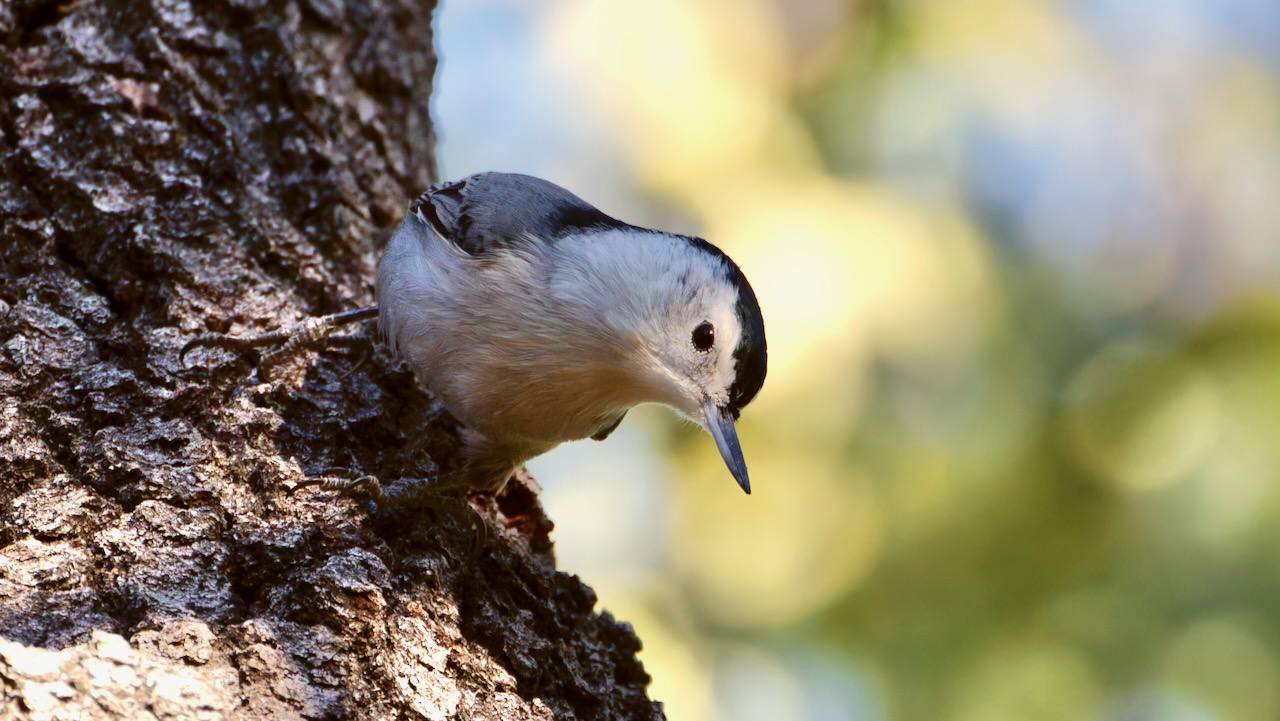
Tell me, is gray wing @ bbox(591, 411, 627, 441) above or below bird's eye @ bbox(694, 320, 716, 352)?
below

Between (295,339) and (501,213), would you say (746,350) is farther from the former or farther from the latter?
(295,339)

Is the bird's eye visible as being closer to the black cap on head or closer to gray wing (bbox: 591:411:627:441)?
the black cap on head

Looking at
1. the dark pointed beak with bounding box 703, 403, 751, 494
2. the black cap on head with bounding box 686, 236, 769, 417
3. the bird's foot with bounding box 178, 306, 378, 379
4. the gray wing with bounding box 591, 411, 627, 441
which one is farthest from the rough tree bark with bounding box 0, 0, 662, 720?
the black cap on head with bounding box 686, 236, 769, 417

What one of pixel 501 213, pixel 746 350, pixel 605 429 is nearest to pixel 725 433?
pixel 746 350

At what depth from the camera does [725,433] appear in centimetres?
226

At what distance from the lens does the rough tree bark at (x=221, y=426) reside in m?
1.58

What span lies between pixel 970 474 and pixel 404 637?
7.07 feet

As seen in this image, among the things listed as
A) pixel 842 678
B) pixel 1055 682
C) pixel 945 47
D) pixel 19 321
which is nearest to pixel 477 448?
pixel 19 321

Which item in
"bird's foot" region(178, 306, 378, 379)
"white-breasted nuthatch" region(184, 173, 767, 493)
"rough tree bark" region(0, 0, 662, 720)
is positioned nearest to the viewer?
"rough tree bark" region(0, 0, 662, 720)

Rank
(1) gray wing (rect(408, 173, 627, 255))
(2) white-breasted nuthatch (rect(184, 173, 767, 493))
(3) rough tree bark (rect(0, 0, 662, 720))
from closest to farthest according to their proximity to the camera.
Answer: (3) rough tree bark (rect(0, 0, 662, 720)) → (2) white-breasted nuthatch (rect(184, 173, 767, 493)) → (1) gray wing (rect(408, 173, 627, 255))

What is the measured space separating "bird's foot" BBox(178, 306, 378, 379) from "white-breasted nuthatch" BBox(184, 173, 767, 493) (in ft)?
0.27

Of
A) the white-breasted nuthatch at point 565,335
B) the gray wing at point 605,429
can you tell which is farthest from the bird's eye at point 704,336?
the gray wing at point 605,429

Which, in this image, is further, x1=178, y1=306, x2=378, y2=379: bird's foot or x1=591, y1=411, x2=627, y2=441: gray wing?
x1=591, y1=411, x2=627, y2=441: gray wing

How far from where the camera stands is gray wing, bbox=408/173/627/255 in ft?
7.79
